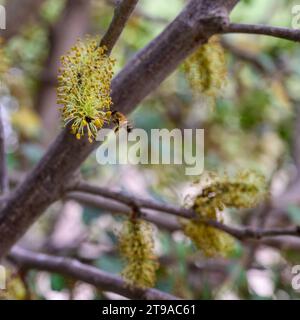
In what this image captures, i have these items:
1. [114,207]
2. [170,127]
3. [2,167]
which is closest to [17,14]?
[170,127]

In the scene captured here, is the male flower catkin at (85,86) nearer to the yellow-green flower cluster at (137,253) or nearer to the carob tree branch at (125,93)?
the carob tree branch at (125,93)

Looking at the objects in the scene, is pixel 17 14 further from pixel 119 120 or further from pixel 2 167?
pixel 119 120

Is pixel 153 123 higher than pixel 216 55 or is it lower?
higher

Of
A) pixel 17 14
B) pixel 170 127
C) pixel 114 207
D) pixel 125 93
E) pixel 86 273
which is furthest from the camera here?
pixel 170 127

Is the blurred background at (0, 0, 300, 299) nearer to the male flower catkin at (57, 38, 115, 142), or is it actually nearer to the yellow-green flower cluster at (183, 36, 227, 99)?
the yellow-green flower cluster at (183, 36, 227, 99)

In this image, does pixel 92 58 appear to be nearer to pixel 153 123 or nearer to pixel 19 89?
pixel 153 123
